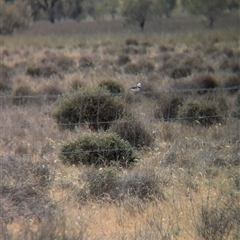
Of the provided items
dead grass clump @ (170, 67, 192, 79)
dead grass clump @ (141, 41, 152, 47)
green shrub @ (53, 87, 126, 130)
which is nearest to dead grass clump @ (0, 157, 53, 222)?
green shrub @ (53, 87, 126, 130)

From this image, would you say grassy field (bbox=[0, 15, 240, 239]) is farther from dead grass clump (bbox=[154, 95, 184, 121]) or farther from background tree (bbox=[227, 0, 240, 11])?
background tree (bbox=[227, 0, 240, 11])

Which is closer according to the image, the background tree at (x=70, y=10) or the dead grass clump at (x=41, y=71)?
the dead grass clump at (x=41, y=71)

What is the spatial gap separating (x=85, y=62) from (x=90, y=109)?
1705 centimetres

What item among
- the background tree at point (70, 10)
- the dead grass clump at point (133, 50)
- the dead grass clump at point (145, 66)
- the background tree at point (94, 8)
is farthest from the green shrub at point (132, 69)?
the background tree at point (70, 10)

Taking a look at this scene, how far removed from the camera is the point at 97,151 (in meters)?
9.62

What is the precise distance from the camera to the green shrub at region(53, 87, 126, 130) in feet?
42.0

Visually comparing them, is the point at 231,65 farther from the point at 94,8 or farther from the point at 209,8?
the point at 94,8

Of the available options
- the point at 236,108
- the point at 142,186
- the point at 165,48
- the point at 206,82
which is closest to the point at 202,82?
the point at 206,82

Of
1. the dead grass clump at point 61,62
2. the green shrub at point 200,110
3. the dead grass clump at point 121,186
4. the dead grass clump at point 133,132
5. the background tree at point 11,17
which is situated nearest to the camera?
the dead grass clump at point 121,186

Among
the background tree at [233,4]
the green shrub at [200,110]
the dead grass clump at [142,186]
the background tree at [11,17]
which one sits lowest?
the background tree at [11,17]

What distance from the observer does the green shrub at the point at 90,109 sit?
1280 cm

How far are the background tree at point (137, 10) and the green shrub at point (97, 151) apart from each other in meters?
47.4

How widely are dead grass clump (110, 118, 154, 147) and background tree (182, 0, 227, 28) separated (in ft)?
131

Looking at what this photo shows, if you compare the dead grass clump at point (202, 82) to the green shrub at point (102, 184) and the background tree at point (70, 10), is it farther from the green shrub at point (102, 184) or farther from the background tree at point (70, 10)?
the background tree at point (70, 10)
